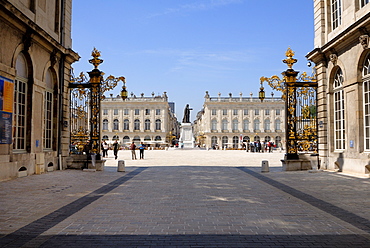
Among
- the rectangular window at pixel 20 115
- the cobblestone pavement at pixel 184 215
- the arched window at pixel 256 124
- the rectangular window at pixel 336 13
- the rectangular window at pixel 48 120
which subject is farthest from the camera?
the arched window at pixel 256 124

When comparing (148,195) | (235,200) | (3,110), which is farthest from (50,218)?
(3,110)

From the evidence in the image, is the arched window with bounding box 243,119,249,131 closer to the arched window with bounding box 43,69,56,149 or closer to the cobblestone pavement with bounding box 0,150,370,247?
the arched window with bounding box 43,69,56,149

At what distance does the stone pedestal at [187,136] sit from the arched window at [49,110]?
43.0 metres

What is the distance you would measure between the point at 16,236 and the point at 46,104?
34.9 feet

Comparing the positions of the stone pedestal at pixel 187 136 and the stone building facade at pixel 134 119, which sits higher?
the stone building facade at pixel 134 119

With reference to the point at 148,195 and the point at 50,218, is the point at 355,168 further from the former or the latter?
the point at 50,218

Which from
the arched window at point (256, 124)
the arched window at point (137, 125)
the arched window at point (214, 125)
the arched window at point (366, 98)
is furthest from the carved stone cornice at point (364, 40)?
the arched window at point (137, 125)

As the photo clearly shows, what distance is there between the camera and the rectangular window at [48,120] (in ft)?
49.3

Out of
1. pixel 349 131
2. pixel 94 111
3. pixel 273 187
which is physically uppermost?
pixel 94 111

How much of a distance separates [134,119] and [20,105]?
7893cm

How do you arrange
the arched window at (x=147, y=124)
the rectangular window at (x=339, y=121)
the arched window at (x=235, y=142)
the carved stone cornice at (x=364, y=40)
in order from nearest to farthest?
the carved stone cornice at (x=364, y=40)
the rectangular window at (x=339, y=121)
the arched window at (x=235, y=142)
the arched window at (x=147, y=124)

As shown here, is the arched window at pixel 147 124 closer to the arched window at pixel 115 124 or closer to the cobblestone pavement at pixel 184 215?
the arched window at pixel 115 124

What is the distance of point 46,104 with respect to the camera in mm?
15039

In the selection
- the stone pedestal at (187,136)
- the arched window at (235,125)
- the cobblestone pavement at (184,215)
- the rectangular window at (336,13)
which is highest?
the rectangular window at (336,13)
